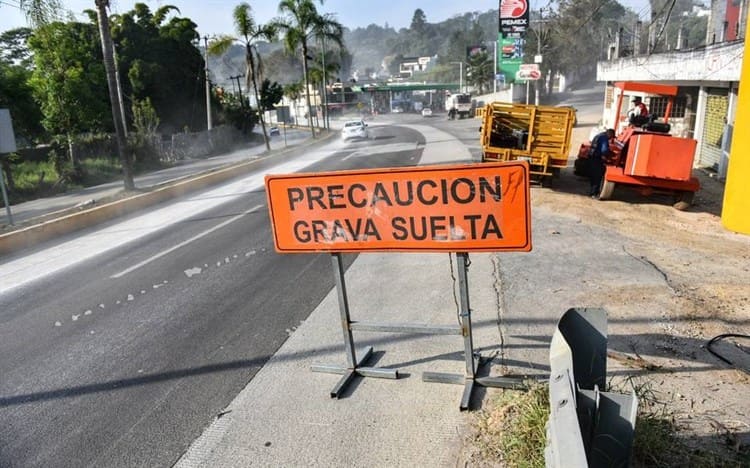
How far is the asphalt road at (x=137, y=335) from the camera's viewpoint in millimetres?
4211

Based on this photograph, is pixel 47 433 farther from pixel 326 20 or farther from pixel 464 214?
pixel 326 20

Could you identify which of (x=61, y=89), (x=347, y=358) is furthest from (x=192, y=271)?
(x=61, y=89)

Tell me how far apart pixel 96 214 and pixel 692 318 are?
1325cm

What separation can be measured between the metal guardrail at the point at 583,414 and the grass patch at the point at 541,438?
48cm

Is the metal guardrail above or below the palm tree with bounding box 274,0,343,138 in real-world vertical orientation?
below

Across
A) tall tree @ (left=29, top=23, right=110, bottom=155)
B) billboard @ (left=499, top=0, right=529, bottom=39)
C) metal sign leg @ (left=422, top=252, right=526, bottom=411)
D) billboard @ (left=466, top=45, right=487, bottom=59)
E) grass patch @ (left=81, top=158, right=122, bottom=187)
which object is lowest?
grass patch @ (left=81, top=158, right=122, bottom=187)

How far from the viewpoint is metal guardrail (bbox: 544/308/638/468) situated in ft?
7.52

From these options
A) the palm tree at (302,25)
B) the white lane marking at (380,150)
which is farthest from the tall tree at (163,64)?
the white lane marking at (380,150)

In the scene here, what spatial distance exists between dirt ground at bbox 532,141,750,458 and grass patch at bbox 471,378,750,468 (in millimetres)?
118

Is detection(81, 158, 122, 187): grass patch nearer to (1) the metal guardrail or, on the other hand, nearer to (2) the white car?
(2) the white car

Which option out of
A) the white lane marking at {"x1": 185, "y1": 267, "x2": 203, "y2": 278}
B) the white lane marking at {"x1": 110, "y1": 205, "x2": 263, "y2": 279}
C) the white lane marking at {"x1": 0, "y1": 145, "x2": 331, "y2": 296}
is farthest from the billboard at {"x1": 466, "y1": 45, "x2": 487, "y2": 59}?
the white lane marking at {"x1": 185, "y1": 267, "x2": 203, "y2": 278}

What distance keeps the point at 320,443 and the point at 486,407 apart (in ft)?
4.28

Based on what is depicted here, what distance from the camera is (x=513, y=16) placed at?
3400 centimetres

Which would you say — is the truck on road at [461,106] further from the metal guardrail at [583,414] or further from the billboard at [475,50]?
the metal guardrail at [583,414]
